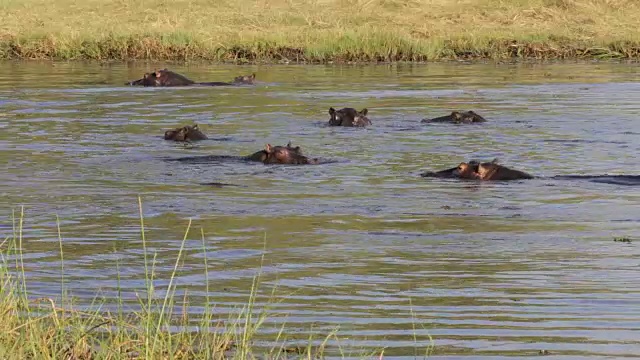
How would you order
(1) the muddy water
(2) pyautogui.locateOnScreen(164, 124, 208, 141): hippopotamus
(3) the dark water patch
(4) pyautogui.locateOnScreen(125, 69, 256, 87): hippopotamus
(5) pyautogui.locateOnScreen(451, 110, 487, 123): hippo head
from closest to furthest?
(1) the muddy water, (3) the dark water patch, (2) pyautogui.locateOnScreen(164, 124, 208, 141): hippopotamus, (5) pyautogui.locateOnScreen(451, 110, 487, 123): hippo head, (4) pyautogui.locateOnScreen(125, 69, 256, 87): hippopotamus

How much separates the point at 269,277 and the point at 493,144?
736 cm

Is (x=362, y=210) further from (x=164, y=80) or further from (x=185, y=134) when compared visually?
(x=164, y=80)

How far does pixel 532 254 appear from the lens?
26.9ft

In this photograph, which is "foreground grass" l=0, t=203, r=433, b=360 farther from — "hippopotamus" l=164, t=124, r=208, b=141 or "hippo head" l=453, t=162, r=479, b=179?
"hippopotamus" l=164, t=124, r=208, b=141

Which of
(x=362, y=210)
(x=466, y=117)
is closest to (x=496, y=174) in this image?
(x=362, y=210)

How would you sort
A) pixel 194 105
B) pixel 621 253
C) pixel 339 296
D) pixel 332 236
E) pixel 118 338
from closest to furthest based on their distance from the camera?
pixel 118 338, pixel 339 296, pixel 621 253, pixel 332 236, pixel 194 105

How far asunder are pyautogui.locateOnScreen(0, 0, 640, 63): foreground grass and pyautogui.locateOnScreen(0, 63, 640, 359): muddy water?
20.5 ft

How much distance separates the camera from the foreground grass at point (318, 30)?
2680 cm

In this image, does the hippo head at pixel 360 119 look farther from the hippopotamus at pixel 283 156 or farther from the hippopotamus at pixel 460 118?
the hippopotamus at pixel 283 156

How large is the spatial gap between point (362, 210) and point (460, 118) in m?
6.07

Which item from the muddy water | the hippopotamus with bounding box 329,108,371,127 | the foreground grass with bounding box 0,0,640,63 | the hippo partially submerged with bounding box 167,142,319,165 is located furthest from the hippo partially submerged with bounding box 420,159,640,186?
the foreground grass with bounding box 0,0,640,63

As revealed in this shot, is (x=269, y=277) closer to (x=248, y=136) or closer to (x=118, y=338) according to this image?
(x=118, y=338)

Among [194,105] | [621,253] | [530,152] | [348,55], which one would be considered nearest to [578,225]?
[621,253]

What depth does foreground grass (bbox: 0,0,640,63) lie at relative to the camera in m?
26.8
